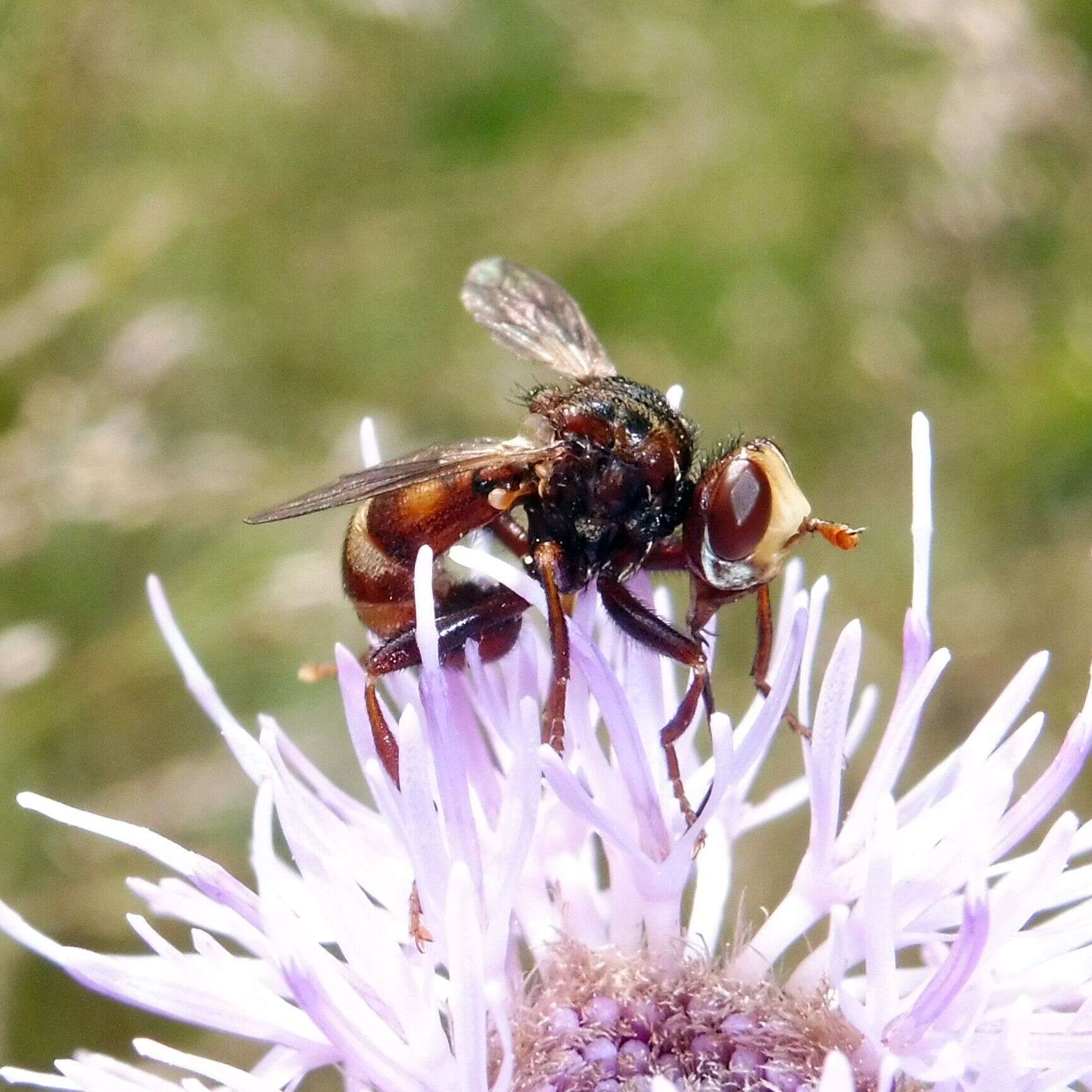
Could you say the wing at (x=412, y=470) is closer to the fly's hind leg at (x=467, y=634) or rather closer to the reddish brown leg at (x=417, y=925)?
the fly's hind leg at (x=467, y=634)

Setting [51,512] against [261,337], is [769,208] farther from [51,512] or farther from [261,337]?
[51,512]

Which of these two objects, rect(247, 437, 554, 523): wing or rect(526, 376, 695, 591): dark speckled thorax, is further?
rect(526, 376, 695, 591): dark speckled thorax

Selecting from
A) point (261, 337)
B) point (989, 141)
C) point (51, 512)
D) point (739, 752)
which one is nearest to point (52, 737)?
point (51, 512)

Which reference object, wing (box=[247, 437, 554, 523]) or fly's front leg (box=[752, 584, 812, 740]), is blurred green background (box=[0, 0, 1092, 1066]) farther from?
wing (box=[247, 437, 554, 523])

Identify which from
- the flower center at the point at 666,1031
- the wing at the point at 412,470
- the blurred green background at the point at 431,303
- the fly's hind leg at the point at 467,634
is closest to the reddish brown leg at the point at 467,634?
the fly's hind leg at the point at 467,634

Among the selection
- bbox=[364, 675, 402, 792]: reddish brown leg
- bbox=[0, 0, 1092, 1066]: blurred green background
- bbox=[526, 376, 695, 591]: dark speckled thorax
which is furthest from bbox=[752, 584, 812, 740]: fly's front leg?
bbox=[0, 0, 1092, 1066]: blurred green background

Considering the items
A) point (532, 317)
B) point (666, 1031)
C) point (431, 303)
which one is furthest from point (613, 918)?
point (431, 303)
